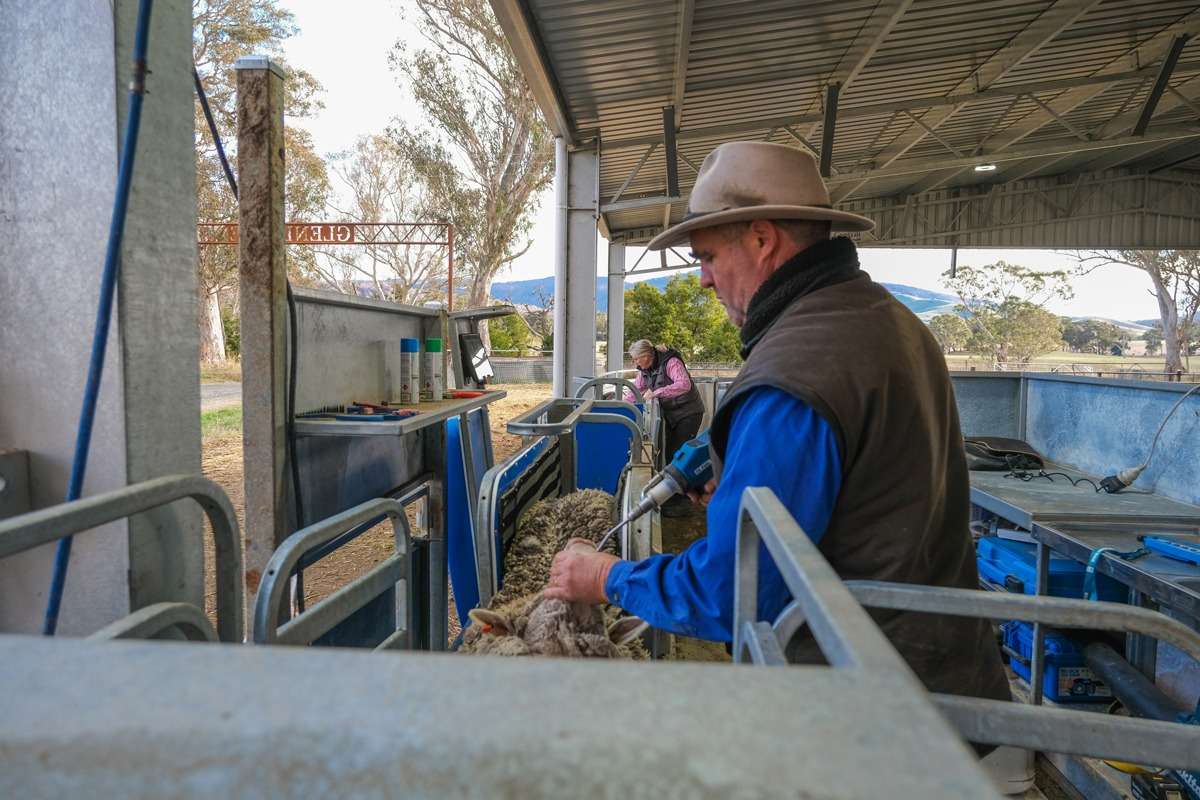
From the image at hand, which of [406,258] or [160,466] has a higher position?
[406,258]

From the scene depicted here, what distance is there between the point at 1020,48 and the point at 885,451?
9.32 metres

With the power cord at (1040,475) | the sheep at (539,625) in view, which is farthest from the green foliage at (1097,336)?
the sheep at (539,625)

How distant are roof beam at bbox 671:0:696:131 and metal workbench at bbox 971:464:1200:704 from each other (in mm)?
4289

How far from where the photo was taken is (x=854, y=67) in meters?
8.41

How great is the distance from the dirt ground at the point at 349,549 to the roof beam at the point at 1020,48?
632cm

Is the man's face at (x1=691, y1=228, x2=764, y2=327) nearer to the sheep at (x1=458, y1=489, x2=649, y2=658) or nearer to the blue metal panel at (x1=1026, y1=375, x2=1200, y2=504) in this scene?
the sheep at (x1=458, y1=489, x2=649, y2=658)

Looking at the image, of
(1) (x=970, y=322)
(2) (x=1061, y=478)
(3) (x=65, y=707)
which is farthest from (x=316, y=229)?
(1) (x=970, y=322)

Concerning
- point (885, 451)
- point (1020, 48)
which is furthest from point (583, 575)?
point (1020, 48)

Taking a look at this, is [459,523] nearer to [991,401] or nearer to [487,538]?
[487,538]

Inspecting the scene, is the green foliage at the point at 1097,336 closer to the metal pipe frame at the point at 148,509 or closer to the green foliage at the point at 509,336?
the green foliage at the point at 509,336

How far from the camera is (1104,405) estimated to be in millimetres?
4695

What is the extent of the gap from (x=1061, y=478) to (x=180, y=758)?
5146 mm

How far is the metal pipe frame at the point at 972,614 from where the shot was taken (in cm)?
71

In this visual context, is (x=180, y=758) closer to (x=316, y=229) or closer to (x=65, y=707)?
(x=65, y=707)
